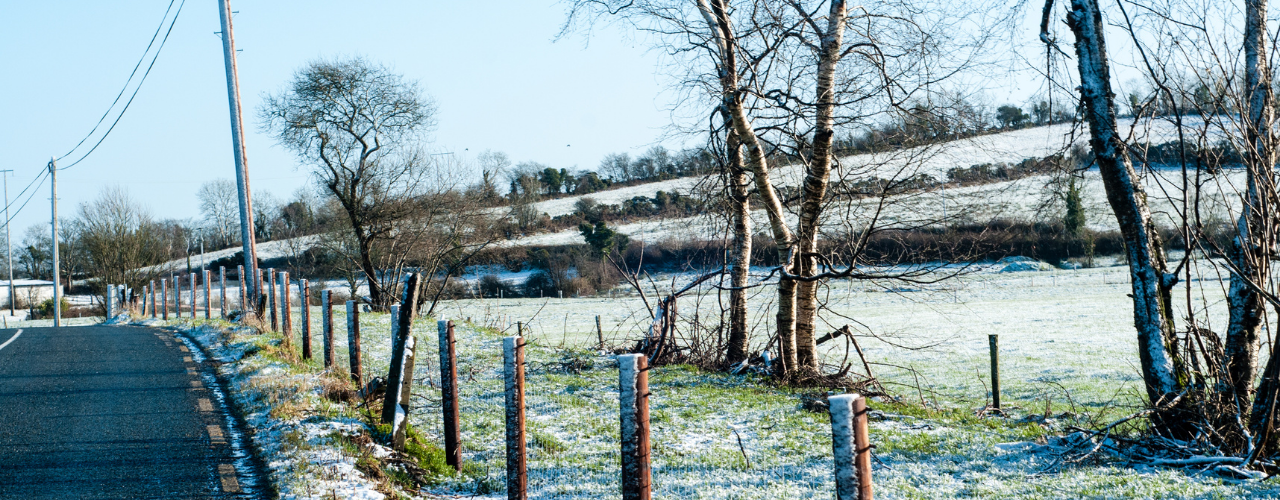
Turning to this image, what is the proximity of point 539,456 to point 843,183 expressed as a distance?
533 centimetres

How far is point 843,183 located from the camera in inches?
398

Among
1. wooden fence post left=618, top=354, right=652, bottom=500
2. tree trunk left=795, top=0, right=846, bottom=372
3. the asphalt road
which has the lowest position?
the asphalt road

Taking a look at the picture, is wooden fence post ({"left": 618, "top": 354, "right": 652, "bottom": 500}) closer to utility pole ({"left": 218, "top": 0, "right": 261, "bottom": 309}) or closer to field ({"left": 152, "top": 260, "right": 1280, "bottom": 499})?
field ({"left": 152, "top": 260, "right": 1280, "bottom": 499})

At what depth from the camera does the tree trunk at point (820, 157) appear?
404 inches

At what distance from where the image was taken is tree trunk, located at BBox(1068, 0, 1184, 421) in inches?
295

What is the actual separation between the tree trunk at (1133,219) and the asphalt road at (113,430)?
296 inches

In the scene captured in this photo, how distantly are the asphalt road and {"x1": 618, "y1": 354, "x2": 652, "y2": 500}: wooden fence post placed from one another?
8.76 ft

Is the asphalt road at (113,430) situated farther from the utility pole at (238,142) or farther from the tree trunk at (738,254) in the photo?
the tree trunk at (738,254)

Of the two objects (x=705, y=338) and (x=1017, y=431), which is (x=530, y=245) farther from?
(x=1017, y=431)

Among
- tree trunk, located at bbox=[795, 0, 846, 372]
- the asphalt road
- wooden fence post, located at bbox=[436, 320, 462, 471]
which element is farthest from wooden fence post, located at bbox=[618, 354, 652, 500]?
tree trunk, located at bbox=[795, 0, 846, 372]

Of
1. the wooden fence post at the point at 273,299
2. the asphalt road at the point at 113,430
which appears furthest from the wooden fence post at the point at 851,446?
the wooden fence post at the point at 273,299

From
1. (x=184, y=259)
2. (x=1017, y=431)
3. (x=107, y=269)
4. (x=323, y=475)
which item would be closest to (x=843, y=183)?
(x=1017, y=431)

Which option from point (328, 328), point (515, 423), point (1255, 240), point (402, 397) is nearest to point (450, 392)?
point (402, 397)

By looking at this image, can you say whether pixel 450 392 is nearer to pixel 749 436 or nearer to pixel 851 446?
pixel 749 436
